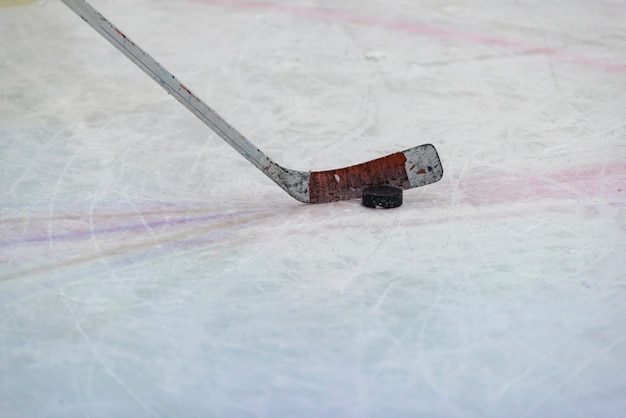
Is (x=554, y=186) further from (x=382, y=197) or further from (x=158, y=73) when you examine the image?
(x=158, y=73)

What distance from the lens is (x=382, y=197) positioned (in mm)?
2447

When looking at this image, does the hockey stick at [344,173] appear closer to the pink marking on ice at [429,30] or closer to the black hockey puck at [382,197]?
the black hockey puck at [382,197]

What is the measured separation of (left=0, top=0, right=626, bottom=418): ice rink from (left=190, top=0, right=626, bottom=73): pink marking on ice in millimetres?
17

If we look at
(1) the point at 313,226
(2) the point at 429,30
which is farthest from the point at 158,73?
(2) the point at 429,30

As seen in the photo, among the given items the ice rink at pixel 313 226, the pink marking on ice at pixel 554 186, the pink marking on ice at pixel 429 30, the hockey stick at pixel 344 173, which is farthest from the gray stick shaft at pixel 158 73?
the pink marking on ice at pixel 429 30

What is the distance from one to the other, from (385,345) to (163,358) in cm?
41

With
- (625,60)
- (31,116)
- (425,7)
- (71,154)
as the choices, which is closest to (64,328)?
(71,154)

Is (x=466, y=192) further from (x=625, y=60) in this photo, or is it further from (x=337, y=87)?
(x=625, y=60)

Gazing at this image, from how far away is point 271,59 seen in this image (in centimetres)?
377

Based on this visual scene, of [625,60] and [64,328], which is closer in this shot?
[64,328]

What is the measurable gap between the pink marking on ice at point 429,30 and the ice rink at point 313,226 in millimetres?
17

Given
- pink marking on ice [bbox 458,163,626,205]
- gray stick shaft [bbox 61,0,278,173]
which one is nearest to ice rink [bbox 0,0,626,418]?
pink marking on ice [bbox 458,163,626,205]

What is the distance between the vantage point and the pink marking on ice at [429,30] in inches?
147

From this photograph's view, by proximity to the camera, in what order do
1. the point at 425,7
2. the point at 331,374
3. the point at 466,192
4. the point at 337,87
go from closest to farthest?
the point at 331,374, the point at 466,192, the point at 337,87, the point at 425,7
